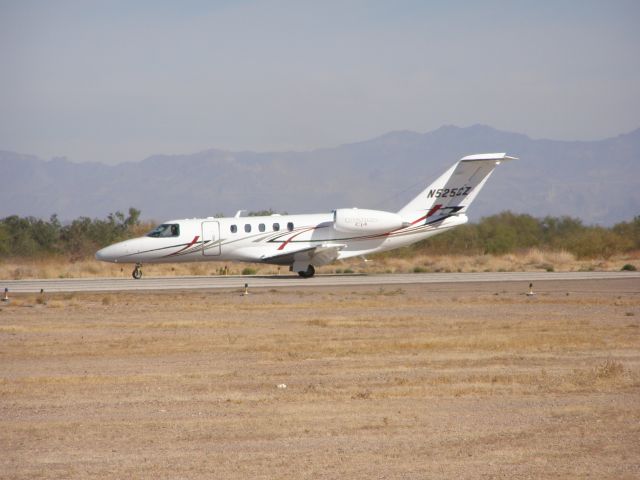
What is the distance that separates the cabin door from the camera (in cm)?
3578

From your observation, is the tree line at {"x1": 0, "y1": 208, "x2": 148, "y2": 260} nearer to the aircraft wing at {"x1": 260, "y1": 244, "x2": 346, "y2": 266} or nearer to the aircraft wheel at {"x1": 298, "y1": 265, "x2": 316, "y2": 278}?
the aircraft wheel at {"x1": 298, "y1": 265, "x2": 316, "y2": 278}

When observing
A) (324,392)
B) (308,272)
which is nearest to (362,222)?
(308,272)

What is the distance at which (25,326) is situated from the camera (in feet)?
69.9

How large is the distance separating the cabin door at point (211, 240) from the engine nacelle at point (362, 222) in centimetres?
437

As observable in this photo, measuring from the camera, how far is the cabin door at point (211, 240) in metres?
35.8

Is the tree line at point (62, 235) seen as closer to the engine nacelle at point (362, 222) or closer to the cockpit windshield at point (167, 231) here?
the cockpit windshield at point (167, 231)

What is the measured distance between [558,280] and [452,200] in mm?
5509

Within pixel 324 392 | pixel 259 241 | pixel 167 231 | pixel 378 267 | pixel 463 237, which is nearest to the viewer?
pixel 324 392

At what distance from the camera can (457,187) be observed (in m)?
35.8

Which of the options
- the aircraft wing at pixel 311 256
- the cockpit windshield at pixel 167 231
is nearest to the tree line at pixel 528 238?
the aircraft wing at pixel 311 256

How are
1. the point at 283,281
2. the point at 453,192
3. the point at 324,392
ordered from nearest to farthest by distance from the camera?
the point at 324,392
the point at 283,281
the point at 453,192

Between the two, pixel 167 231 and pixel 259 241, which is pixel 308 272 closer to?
pixel 259 241

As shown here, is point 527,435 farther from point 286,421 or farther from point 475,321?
point 475,321

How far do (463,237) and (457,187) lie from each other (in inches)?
834
